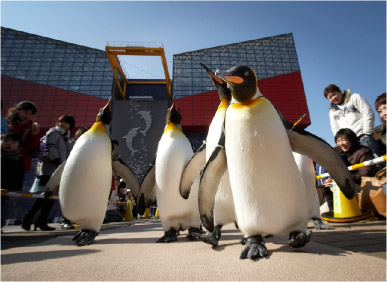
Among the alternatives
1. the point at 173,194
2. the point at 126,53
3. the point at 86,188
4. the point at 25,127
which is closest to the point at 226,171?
the point at 173,194

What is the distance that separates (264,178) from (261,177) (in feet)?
0.05

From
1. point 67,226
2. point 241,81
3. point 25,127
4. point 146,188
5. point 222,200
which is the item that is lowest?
point 67,226

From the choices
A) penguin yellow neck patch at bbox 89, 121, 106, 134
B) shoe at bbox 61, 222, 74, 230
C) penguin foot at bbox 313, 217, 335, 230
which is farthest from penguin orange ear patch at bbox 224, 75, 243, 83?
shoe at bbox 61, 222, 74, 230

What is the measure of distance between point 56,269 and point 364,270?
3.62 ft

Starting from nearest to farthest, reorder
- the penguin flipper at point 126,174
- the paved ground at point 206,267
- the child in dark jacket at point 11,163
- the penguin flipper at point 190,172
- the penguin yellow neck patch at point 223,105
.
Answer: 1. the paved ground at point 206,267
2. the penguin flipper at point 190,172
3. the penguin yellow neck patch at point 223,105
4. the penguin flipper at point 126,174
5. the child in dark jacket at point 11,163

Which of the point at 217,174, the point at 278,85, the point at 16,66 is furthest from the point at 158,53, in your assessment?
the point at 217,174

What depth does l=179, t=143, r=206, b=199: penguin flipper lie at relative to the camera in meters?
1.60

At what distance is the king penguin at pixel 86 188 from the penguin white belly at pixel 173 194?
0.44 metres

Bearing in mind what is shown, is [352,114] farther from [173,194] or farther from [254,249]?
[254,249]

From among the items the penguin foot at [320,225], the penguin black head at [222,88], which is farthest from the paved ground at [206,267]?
the penguin black head at [222,88]

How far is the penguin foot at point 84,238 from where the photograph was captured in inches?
63.4

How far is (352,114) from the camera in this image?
2.76 metres

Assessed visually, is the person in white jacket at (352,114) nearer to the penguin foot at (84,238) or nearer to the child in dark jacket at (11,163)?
the penguin foot at (84,238)

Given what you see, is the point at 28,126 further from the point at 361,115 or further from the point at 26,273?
the point at 361,115
